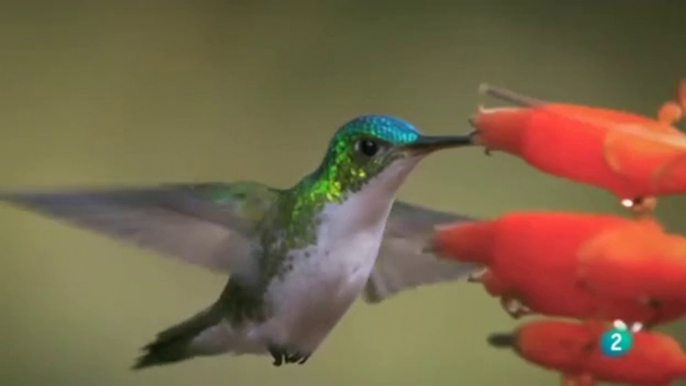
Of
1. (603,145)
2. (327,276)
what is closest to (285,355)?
(327,276)

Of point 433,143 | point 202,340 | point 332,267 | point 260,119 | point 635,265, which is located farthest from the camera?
point 260,119

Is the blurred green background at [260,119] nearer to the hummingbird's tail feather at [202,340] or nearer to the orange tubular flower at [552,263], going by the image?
the hummingbird's tail feather at [202,340]

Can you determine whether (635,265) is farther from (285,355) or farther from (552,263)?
(285,355)

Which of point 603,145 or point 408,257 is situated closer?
point 603,145

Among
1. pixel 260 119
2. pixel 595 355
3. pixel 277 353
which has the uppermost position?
pixel 260 119

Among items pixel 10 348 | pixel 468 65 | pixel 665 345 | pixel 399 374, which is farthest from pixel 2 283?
pixel 665 345

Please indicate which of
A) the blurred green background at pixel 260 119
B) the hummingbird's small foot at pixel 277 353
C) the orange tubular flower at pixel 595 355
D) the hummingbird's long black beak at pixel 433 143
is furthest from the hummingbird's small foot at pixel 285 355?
the orange tubular flower at pixel 595 355

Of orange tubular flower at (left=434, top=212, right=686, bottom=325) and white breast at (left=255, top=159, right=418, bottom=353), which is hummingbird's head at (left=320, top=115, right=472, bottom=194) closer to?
white breast at (left=255, top=159, right=418, bottom=353)

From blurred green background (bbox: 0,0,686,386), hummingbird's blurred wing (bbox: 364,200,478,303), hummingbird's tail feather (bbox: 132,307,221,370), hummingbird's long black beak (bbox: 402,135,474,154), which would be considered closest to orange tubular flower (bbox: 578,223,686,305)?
hummingbird's long black beak (bbox: 402,135,474,154)
